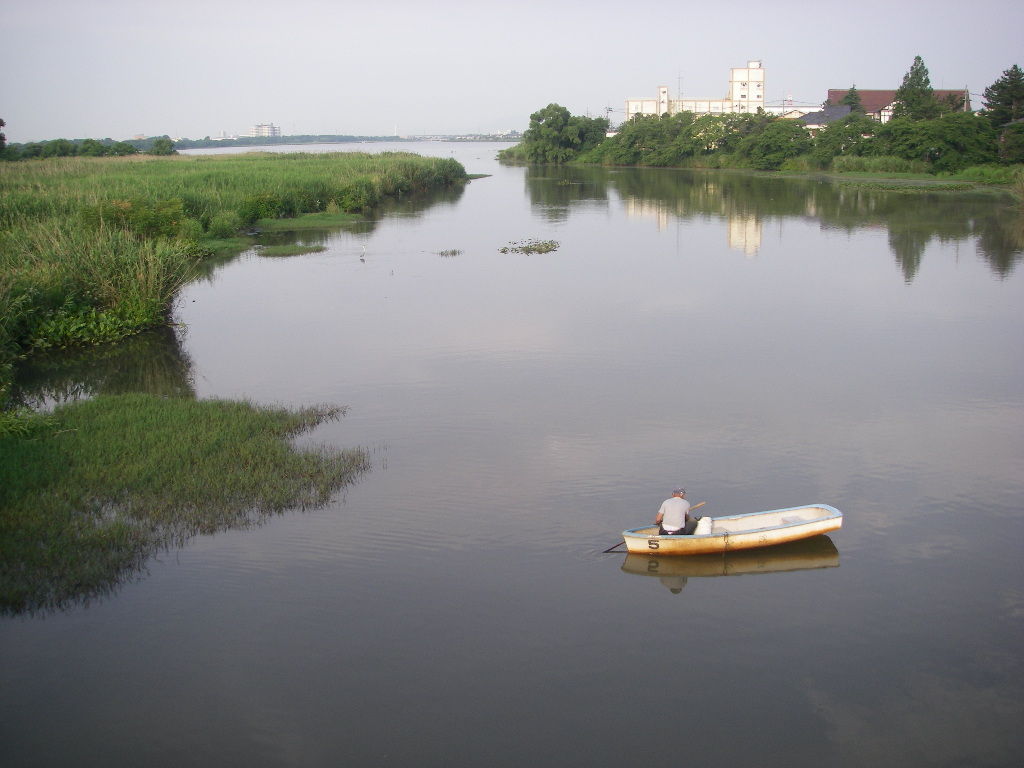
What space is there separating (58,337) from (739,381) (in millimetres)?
12270

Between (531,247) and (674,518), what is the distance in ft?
69.1

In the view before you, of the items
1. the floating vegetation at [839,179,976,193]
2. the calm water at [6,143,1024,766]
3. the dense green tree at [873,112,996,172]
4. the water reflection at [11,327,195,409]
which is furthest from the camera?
the dense green tree at [873,112,996,172]

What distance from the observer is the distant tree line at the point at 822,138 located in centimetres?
5306

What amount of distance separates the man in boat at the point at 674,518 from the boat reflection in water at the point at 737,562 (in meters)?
0.29

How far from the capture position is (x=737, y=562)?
8.85 metres

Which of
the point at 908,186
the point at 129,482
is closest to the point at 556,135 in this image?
the point at 908,186

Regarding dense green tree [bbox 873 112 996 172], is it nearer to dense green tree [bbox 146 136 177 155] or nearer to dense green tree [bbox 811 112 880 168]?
dense green tree [bbox 811 112 880 168]

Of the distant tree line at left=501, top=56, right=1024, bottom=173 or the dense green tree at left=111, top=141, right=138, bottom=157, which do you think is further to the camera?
the dense green tree at left=111, top=141, right=138, bottom=157

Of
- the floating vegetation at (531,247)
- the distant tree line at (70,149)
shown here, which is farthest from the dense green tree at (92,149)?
the floating vegetation at (531,247)

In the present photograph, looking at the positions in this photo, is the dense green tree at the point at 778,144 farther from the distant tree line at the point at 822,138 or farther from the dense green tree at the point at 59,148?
the dense green tree at the point at 59,148

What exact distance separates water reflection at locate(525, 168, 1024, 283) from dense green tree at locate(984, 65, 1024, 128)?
10.9m

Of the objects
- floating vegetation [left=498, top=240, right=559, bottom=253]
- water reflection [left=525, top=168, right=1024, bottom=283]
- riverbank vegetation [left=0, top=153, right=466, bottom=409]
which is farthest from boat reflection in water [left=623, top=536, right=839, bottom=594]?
floating vegetation [left=498, top=240, right=559, bottom=253]

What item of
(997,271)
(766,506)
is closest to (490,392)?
(766,506)

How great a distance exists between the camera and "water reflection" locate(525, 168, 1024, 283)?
30.1 meters
